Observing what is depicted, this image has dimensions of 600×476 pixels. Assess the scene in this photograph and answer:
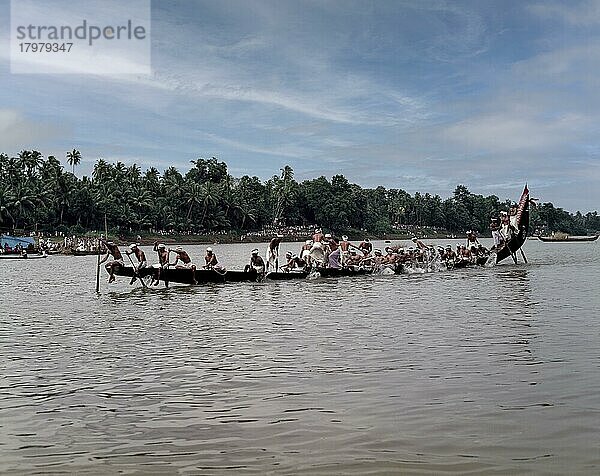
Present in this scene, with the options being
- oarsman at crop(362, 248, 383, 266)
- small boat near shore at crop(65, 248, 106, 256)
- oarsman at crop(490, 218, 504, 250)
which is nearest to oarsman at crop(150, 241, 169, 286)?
oarsman at crop(362, 248, 383, 266)

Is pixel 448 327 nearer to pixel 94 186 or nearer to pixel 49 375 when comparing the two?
pixel 49 375

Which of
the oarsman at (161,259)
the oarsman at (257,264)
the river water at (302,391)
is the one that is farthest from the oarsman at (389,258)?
the river water at (302,391)

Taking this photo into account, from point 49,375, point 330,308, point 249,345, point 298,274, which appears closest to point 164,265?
point 298,274

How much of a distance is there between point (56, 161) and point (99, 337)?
341 feet

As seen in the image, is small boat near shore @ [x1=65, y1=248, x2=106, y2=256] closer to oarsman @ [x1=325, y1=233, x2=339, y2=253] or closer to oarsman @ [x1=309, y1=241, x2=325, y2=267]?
oarsman @ [x1=325, y1=233, x2=339, y2=253]

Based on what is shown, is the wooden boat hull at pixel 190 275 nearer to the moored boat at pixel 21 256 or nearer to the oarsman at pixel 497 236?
the oarsman at pixel 497 236

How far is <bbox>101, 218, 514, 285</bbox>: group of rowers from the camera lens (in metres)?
29.0

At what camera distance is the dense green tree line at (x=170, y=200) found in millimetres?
103438

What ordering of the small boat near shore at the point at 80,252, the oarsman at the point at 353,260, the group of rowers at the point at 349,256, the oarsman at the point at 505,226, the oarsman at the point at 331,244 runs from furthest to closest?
the small boat near shore at the point at 80,252 < the oarsman at the point at 505,226 < the oarsman at the point at 353,260 < the oarsman at the point at 331,244 < the group of rowers at the point at 349,256

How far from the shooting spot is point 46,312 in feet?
70.1

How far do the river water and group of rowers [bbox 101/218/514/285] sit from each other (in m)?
8.07

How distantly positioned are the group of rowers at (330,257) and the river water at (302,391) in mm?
8073

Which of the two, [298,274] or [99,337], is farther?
[298,274]

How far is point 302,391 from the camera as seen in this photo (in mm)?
10250
